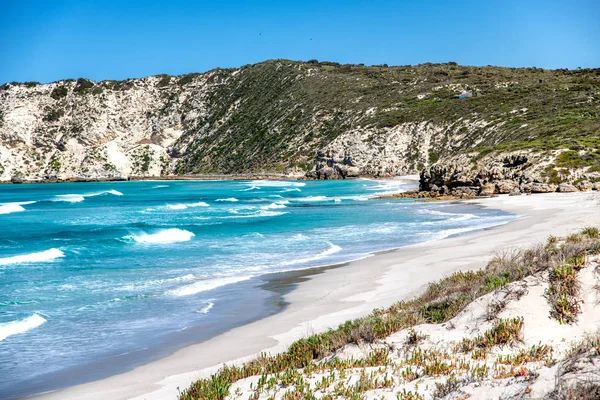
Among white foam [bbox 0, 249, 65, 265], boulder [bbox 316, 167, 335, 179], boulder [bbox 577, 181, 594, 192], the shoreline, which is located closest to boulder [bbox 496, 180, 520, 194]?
boulder [bbox 577, 181, 594, 192]

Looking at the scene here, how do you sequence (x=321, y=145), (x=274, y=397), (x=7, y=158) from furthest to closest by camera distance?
(x=7, y=158), (x=321, y=145), (x=274, y=397)

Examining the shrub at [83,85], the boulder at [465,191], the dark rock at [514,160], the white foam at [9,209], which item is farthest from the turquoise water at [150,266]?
the shrub at [83,85]

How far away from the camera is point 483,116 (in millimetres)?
87188

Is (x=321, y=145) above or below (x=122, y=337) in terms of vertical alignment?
above

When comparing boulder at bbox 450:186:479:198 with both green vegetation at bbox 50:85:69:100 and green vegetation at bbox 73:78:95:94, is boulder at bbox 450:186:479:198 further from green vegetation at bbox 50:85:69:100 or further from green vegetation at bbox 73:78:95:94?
green vegetation at bbox 50:85:69:100

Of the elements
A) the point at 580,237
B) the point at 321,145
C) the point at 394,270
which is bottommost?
the point at 394,270

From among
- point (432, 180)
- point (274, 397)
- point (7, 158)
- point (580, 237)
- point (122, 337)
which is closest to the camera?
point (274, 397)

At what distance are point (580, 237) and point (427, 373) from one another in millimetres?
7241

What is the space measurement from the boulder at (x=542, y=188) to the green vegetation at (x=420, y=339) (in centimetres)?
3376

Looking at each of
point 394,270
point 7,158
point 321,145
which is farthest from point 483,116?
point 7,158

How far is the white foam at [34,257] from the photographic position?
21469 mm

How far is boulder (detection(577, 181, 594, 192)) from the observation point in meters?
39.0

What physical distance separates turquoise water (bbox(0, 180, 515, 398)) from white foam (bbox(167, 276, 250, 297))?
0.10 feet

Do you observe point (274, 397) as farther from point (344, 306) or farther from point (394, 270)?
point (394, 270)
